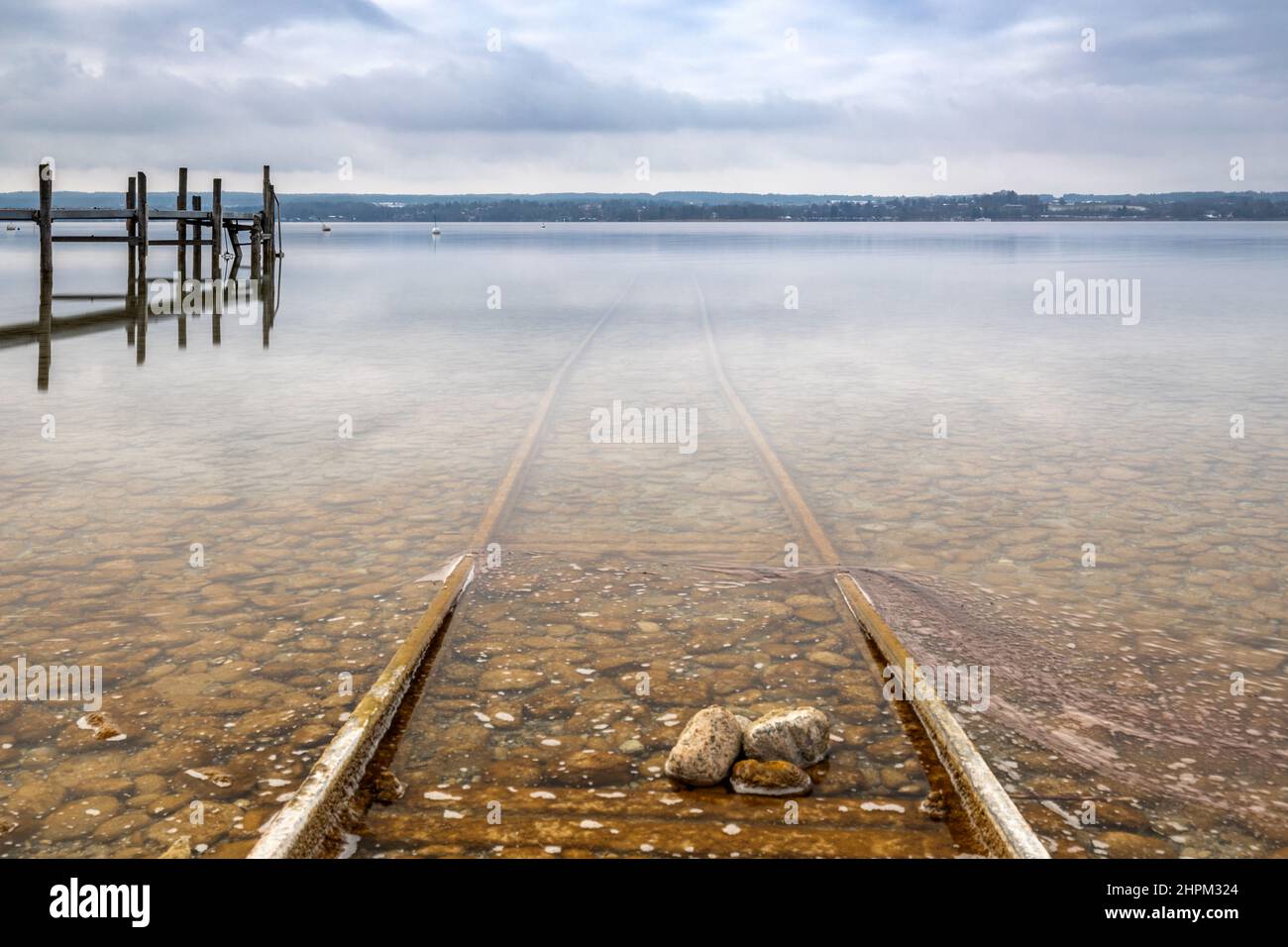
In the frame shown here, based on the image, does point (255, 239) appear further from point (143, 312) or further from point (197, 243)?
point (143, 312)

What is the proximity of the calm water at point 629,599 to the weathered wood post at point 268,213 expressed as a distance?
2940 cm

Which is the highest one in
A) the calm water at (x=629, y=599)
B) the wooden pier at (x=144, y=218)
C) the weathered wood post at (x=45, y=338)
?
the wooden pier at (x=144, y=218)

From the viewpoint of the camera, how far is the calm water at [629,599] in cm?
507

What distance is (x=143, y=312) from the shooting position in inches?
1341

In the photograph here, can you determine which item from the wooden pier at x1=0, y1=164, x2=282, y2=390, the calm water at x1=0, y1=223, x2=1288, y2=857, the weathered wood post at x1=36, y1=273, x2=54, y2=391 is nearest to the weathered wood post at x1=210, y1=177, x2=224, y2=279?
the wooden pier at x1=0, y1=164, x2=282, y2=390

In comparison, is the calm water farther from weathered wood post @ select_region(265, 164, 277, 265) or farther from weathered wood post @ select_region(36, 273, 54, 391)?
weathered wood post @ select_region(265, 164, 277, 265)

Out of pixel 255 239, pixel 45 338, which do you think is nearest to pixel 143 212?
pixel 255 239

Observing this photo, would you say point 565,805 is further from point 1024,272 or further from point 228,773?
point 1024,272

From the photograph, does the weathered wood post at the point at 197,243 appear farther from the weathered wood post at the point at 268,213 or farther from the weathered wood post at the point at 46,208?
the weathered wood post at the point at 46,208

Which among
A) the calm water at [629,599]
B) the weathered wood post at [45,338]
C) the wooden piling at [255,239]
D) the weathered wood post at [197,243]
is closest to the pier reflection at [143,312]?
the weathered wood post at [45,338]

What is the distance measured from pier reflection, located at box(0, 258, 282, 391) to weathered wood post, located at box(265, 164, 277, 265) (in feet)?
6.31

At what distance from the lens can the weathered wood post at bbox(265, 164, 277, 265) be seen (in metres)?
47.4
